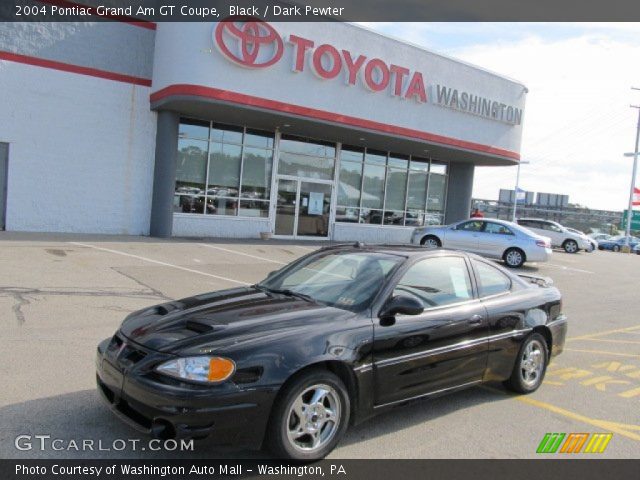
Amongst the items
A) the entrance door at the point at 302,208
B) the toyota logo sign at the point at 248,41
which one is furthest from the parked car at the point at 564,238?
the toyota logo sign at the point at 248,41

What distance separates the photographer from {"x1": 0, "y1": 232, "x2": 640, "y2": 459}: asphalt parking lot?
4.16m

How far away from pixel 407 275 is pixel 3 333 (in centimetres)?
456

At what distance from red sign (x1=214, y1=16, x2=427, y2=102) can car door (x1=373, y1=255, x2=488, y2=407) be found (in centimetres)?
1217

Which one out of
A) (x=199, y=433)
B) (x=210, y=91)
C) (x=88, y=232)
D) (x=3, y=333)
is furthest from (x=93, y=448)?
(x=88, y=232)

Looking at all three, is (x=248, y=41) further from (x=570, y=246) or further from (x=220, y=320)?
(x=570, y=246)

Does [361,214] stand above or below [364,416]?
above

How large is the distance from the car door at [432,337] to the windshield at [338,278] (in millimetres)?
179

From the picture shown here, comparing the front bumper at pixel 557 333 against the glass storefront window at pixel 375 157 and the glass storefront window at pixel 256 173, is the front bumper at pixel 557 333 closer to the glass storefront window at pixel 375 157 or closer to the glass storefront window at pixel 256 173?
the glass storefront window at pixel 256 173

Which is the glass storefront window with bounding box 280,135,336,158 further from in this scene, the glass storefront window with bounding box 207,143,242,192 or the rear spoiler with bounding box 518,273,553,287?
the rear spoiler with bounding box 518,273,553,287

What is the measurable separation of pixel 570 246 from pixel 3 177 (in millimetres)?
24290

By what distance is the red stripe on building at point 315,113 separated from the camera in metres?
15.1

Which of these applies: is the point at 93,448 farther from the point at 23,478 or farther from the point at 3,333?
the point at 3,333

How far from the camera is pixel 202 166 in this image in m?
18.0

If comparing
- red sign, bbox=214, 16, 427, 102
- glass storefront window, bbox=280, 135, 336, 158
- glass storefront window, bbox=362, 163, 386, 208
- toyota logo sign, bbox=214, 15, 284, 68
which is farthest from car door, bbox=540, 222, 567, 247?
toyota logo sign, bbox=214, 15, 284, 68
